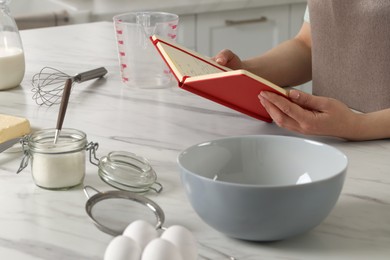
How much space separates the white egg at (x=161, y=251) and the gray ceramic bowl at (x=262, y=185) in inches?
4.0

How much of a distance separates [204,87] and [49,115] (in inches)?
14.2

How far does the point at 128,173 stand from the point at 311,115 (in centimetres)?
34

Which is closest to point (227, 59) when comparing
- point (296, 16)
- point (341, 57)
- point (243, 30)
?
point (341, 57)

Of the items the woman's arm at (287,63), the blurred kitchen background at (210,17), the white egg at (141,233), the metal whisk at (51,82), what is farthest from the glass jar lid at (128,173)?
the blurred kitchen background at (210,17)

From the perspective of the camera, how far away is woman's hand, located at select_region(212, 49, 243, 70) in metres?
1.57

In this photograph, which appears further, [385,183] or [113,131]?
[113,131]

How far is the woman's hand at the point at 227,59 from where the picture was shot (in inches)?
61.7

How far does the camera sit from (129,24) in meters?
1.62

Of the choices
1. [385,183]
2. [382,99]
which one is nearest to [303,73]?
[382,99]

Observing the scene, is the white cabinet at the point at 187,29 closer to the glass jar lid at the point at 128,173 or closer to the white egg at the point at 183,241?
the glass jar lid at the point at 128,173

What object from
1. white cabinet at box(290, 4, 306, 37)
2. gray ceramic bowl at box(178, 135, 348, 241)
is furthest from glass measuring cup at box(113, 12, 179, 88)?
white cabinet at box(290, 4, 306, 37)

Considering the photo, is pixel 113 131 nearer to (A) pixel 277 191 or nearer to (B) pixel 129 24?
(B) pixel 129 24

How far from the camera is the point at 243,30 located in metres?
3.14

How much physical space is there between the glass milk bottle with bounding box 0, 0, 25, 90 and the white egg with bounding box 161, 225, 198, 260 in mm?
916
